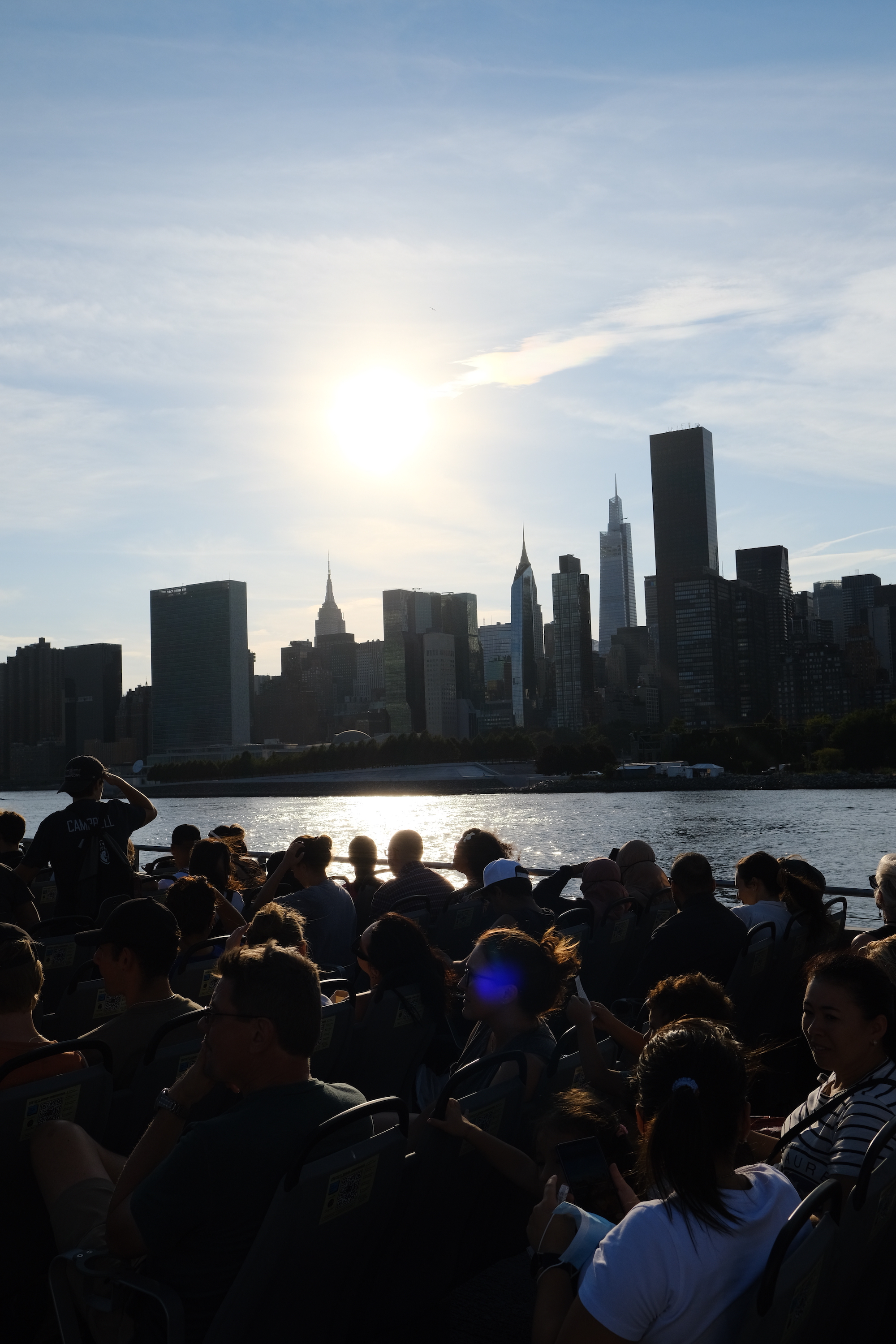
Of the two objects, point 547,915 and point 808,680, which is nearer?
point 547,915

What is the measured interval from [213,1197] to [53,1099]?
2.48 feet

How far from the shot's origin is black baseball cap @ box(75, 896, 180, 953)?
384cm

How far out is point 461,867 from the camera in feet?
24.2

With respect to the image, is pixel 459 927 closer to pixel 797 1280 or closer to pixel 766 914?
pixel 766 914

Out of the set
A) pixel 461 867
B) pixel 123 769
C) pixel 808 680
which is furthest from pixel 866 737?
pixel 461 867

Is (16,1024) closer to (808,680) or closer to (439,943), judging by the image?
(439,943)

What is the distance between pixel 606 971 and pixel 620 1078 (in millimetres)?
2943

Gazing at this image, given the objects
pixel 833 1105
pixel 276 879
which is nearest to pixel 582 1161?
pixel 833 1105

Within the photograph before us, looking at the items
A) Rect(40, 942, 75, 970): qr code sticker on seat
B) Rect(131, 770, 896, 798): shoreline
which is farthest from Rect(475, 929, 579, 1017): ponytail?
Rect(131, 770, 896, 798): shoreline

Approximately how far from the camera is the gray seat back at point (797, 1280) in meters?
2.04

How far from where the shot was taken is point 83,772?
6.65 metres

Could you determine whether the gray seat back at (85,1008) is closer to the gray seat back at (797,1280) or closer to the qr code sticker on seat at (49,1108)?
the qr code sticker on seat at (49,1108)

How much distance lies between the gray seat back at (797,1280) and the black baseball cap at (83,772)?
17.0 feet

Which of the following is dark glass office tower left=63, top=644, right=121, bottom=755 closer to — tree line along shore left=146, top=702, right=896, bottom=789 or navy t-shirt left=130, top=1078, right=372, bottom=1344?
tree line along shore left=146, top=702, right=896, bottom=789
